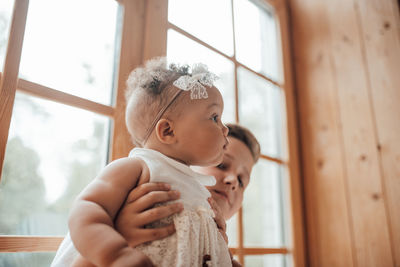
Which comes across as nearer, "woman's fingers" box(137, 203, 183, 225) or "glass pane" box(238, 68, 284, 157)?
"woman's fingers" box(137, 203, 183, 225)

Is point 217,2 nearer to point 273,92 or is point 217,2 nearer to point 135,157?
point 273,92

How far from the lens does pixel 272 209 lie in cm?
175

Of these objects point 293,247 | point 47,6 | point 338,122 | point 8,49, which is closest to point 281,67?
point 338,122

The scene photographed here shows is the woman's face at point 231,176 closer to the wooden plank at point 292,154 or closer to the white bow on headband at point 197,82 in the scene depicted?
the white bow on headband at point 197,82

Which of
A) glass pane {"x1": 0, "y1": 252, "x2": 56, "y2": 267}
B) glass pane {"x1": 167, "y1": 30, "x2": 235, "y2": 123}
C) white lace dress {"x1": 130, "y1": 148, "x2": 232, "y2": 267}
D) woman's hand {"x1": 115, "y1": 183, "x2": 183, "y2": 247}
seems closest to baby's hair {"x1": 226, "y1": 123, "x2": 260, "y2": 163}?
glass pane {"x1": 167, "y1": 30, "x2": 235, "y2": 123}

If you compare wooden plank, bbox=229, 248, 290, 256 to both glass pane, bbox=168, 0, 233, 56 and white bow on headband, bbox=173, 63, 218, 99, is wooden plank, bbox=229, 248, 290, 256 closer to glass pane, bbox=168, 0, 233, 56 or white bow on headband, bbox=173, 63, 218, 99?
white bow on headband, bbox=173, 63, 218, 99


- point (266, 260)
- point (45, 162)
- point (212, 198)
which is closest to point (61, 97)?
point (45, 162)

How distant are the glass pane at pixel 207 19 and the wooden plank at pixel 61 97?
510 mm

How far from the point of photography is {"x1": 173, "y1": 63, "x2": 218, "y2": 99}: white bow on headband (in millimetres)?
793

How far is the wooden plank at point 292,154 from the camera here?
1702 mm

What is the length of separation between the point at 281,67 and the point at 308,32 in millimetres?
273

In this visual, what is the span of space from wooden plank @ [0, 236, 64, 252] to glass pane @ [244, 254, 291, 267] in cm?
89

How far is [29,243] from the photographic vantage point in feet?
2.68

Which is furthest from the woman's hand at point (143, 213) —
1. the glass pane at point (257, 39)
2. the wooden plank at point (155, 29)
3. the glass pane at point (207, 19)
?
the glass pane at point (257, 39)
